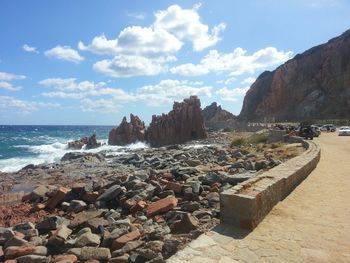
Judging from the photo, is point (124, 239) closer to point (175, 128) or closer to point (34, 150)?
point (175, 128)

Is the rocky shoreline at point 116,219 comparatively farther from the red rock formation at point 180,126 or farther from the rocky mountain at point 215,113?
the rocky mountain at point 215,113

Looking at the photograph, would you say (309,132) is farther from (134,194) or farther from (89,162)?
(134,194)

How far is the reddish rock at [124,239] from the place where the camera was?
7.79 m

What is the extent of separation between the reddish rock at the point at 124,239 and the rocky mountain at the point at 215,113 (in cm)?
9763

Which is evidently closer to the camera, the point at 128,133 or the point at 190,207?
the point at 190,207

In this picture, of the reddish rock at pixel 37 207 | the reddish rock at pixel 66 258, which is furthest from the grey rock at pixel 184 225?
the reddish rock at pixel 37 207

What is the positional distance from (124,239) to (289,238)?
3504 millimetres

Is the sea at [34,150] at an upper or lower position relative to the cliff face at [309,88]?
lower

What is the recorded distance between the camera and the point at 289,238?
6.30 m

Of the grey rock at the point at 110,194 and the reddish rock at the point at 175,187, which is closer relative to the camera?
the reddish rock at the point at 175,187

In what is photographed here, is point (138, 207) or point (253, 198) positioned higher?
point (253, 198)

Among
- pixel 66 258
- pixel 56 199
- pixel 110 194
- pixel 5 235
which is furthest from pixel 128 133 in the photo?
pixel 66 258

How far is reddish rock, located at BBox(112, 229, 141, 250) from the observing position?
7793 mm

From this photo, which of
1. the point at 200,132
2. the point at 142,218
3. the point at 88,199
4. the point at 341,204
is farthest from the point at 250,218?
the point at 200,132
